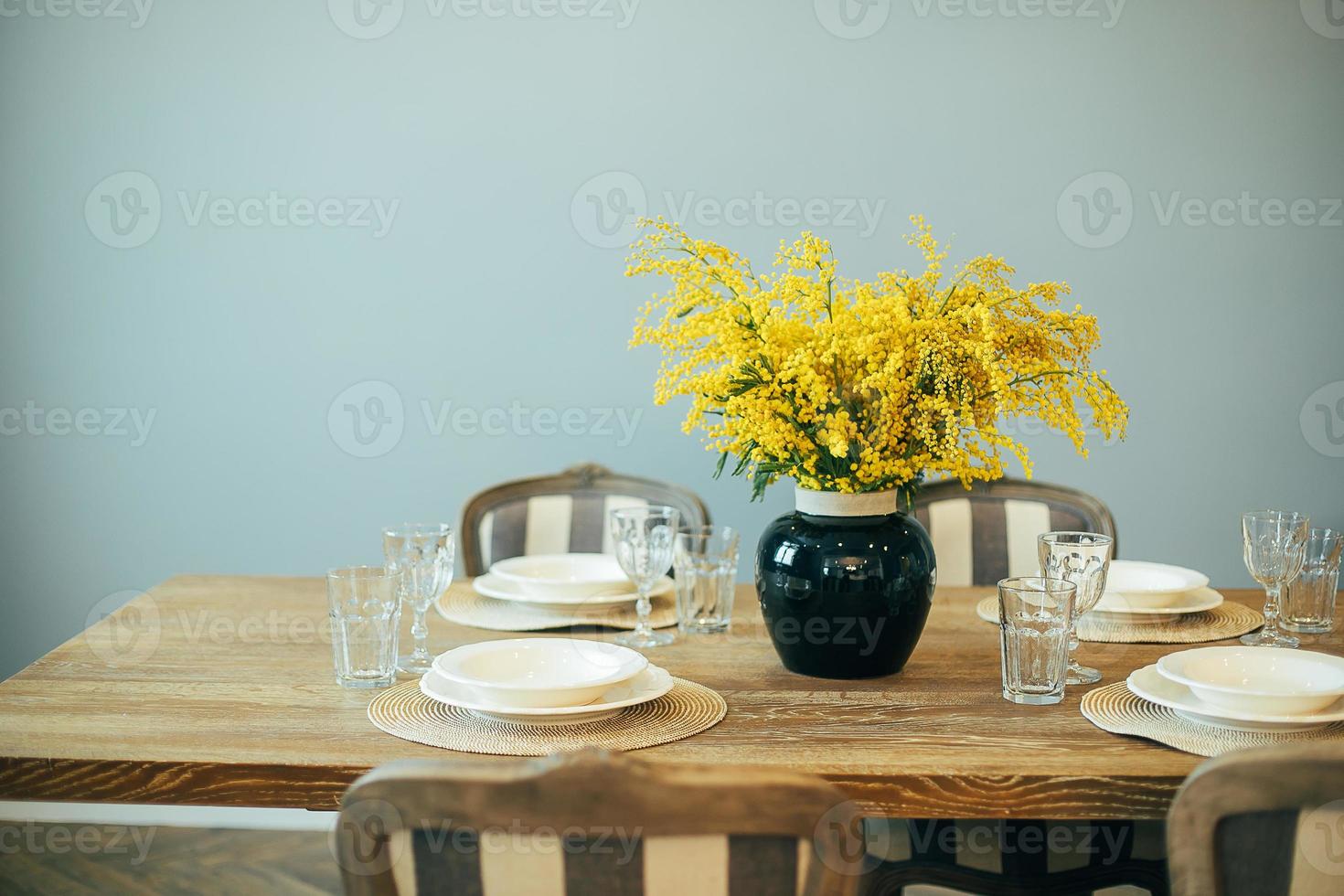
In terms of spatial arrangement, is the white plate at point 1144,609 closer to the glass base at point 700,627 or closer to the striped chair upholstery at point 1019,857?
the striped chair upholstery at point 1019,857

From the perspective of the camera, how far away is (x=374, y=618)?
1.53 meters

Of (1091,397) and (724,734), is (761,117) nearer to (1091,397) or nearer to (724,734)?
(1091,397)

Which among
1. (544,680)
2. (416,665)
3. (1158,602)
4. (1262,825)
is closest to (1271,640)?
(1158,602)

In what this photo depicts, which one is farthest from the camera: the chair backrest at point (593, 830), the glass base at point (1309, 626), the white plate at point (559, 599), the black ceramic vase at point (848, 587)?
the white plate at point (559, 599)

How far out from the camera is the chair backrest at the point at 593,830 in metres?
0.82

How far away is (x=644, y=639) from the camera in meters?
1.75

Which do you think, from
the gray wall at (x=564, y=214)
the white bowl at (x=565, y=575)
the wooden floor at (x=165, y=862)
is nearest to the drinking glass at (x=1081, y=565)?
the white bowl at (x=565, y=575)

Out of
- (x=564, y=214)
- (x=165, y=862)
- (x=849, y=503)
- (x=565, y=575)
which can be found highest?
(x=564, y=214)

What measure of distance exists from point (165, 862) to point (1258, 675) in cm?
230

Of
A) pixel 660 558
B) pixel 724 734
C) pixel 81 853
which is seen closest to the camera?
pixel 724 734

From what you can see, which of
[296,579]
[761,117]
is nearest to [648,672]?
[296,579]

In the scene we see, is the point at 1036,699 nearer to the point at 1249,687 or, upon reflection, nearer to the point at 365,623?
the point at 1249,687

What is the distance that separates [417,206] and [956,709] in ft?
6.53

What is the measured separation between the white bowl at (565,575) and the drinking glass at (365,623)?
0.38 metres
